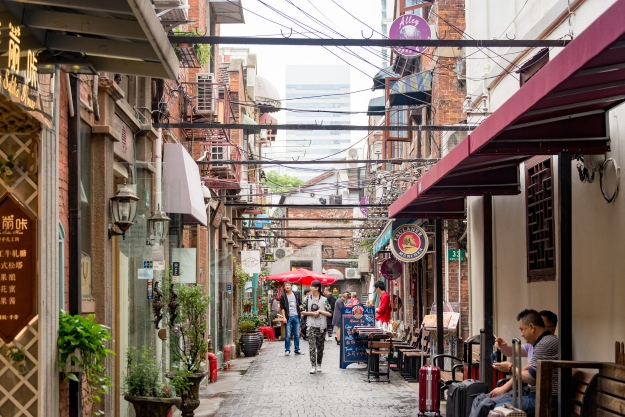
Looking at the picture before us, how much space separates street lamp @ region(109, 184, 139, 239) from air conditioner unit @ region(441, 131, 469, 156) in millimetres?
10022

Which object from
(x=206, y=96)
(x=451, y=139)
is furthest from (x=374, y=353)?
(x=206, y=96)

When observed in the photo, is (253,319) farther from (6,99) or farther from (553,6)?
(6,99)

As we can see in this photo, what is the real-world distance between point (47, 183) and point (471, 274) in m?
10.9

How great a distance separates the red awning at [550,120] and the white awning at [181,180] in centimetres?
343

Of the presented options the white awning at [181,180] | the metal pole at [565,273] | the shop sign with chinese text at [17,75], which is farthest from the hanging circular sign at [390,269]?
the shop sign with chinese text at [17,75]

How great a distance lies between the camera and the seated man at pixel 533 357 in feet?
31.5

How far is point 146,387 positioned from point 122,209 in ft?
6.79

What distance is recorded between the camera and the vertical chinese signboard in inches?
282

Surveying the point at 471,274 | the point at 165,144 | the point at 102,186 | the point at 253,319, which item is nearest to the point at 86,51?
→ the point at 102,186

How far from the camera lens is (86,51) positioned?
22.4 ft

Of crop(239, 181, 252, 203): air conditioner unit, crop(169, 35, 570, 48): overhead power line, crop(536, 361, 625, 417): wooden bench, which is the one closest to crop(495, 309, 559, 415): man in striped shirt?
crop(536, 361, 625, 417): wooden bench

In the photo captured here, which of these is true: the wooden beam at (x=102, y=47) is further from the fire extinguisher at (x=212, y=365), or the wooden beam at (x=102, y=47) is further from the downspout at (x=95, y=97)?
the fire extinguisher at (x=212, y=365)

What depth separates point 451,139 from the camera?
71.3 feet

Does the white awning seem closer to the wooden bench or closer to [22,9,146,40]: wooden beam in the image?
the wooden bench
